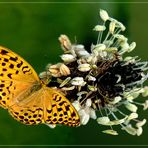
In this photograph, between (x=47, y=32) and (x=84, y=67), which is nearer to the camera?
(x=84, y=67)

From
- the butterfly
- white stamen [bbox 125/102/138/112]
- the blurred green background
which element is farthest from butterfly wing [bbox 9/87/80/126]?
the blurred green background

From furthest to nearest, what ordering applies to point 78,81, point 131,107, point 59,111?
1. point 131,107
2. point 78,81
3. point 59,111

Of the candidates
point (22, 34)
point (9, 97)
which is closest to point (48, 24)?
point (22, 34)

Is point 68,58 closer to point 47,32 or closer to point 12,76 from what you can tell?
point 12,76

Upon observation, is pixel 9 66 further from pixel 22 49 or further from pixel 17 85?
pixel 22 49

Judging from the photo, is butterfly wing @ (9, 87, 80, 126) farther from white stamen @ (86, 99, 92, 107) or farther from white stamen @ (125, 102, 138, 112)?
white stamen @ (125, 102, 138, 112)

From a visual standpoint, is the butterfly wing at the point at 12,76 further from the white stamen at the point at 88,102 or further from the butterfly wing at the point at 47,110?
the white stamen at the point at 88,102

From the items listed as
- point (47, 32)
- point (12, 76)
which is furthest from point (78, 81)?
point (47, 32)
